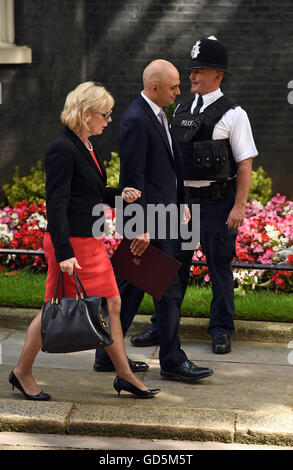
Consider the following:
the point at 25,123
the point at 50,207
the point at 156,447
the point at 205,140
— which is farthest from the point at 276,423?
the point at 25,123

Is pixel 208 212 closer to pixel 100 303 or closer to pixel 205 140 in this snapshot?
pixel 205 140

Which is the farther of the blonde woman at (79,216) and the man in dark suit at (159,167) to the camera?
the man in dark suit at (159,167)

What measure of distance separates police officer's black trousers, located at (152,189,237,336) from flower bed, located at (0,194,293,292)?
3.10 feet

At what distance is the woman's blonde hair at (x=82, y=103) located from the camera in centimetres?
502

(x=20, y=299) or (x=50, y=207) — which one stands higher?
(x=50, y=207)

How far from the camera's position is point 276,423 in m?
4.90

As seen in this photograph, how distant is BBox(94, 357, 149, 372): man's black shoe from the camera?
19.4ft

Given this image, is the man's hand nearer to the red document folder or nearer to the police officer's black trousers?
the red document folder

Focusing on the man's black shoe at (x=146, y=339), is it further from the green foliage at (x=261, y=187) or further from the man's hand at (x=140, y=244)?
the green foliage at (x=261, y=187)

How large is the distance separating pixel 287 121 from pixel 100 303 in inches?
251

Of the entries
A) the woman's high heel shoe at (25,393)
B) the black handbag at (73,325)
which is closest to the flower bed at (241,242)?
the woman's high heel shoe at (25,393)

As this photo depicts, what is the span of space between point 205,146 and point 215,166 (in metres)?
0.15

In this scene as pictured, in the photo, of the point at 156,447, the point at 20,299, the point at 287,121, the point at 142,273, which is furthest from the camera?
the point at 287,121

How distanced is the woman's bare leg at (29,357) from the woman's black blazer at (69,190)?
48 centimetres
